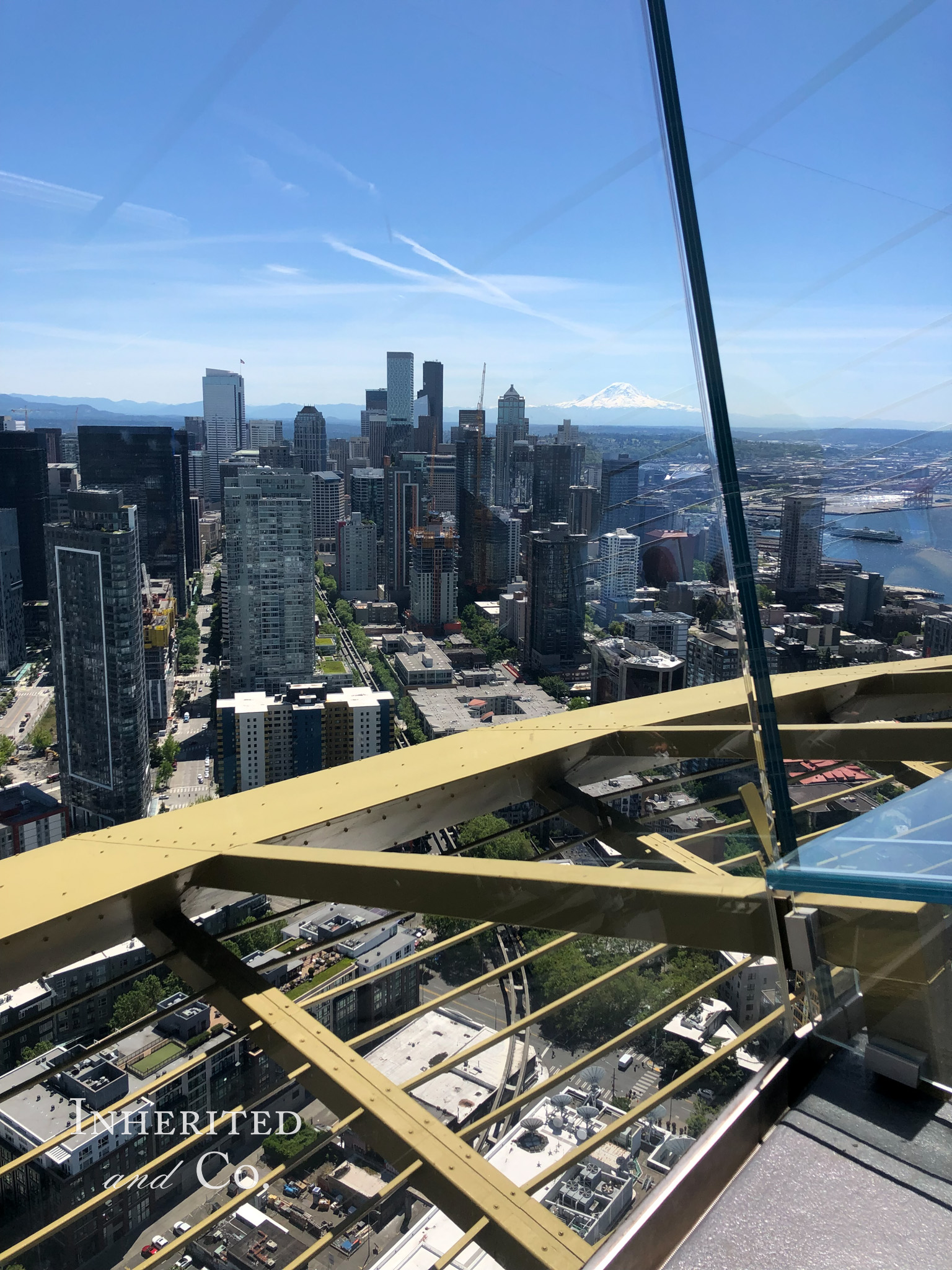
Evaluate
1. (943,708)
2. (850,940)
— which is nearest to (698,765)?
(943,708)

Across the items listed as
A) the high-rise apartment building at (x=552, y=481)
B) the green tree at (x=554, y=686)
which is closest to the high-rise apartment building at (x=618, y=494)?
the high-rise apartment building at (x=552, y=481)

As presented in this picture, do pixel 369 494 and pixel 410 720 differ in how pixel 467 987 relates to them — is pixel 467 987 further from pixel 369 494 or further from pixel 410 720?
pixel 369 494

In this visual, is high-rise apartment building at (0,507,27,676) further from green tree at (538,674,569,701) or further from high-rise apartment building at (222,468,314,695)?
green tree at (538,674,569,701)

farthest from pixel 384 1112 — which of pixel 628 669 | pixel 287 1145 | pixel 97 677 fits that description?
pixel 97 677

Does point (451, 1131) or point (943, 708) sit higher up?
point (943, 708)

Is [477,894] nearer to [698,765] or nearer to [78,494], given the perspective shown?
[698,765]
